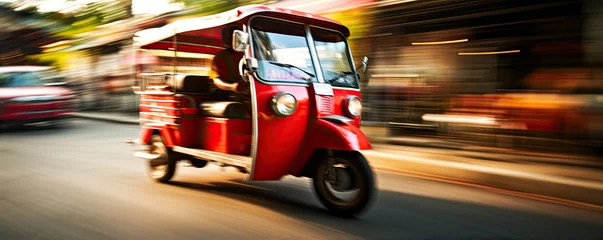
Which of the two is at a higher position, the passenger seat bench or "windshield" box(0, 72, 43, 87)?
"windshield" box(0, 72, 43, 87)

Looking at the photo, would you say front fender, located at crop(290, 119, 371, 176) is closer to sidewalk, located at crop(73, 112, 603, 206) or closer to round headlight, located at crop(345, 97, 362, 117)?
round headlight, located at crop(345, 97, 362, 117)

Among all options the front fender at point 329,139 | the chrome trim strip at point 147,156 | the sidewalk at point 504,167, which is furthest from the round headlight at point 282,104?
the sidewalk at point 504,167

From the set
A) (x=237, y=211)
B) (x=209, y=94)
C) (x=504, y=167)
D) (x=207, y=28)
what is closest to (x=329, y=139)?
(x=237, y=211)

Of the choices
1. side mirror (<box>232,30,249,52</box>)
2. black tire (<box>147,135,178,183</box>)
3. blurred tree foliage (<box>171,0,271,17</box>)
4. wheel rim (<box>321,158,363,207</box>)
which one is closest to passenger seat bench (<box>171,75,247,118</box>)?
black tire (<box>147,135,178,183</box>)

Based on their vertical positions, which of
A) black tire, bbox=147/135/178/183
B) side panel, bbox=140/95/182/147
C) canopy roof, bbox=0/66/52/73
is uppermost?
canopy roof, bbox=0/66/52/73

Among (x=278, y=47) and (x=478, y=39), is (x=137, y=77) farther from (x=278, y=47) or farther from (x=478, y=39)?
(x=478, y=39)

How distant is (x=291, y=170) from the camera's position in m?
4.59

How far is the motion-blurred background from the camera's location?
642 cm

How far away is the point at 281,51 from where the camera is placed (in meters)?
4.64

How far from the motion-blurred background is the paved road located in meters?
1.72

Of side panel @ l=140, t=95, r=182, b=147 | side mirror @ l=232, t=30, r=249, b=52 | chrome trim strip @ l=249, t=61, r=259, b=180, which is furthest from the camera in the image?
side panel @ l=140, t=95, r=182, b=147

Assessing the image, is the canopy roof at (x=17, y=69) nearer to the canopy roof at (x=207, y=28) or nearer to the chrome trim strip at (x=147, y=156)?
the canopy roof at (x=207, y=28)

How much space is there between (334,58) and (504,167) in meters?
2.82

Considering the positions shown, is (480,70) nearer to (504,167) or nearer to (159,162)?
(504,167)
